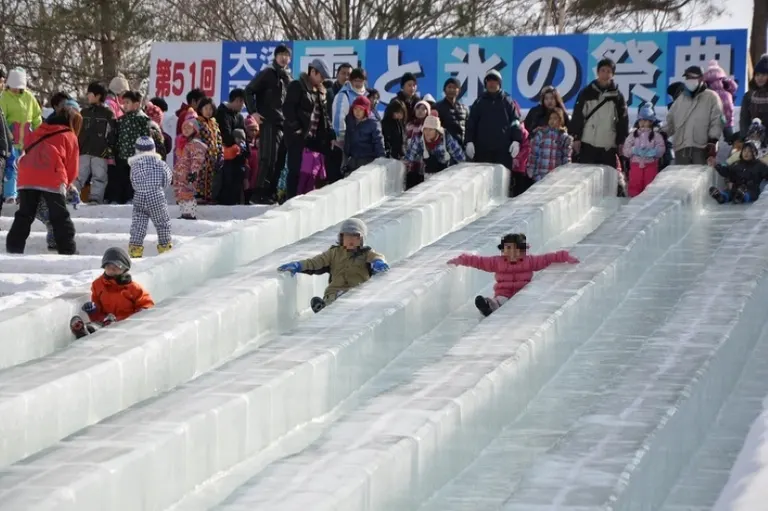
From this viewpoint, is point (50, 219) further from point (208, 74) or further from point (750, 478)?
point (750, 478)

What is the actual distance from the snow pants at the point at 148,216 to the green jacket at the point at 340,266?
245 centimetres

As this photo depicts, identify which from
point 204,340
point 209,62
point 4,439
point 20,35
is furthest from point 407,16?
point 4,439

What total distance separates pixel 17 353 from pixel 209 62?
1018 cm

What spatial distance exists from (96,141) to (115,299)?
5609 mm

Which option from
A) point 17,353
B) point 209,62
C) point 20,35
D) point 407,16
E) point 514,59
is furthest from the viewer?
point 20,35

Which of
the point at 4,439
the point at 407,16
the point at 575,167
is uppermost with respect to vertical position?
the point at 407,16

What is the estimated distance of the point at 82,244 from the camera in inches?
555

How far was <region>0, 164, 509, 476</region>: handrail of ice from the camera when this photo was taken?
815 cm

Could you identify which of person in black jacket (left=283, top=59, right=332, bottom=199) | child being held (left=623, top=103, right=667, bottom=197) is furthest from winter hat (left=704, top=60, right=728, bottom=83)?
person in black jacket (left=283, top=59, right=332, bottom=199)

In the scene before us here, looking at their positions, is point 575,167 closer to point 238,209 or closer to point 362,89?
point 362,89

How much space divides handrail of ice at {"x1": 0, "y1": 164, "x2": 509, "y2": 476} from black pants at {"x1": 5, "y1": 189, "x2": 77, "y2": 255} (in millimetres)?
2208

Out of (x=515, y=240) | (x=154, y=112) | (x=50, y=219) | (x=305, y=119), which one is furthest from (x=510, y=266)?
(x=154, y=112)

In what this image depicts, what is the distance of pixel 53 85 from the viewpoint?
33.7 m

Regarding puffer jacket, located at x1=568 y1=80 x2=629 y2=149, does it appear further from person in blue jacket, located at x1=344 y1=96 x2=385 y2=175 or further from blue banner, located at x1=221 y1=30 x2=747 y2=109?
blue banner, located at x1=221 y1=30 x2=747 y2=109
